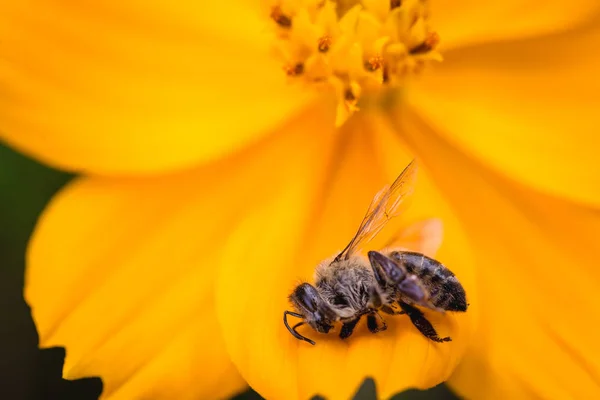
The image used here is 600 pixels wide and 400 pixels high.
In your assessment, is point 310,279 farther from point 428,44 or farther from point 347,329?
point 428,44

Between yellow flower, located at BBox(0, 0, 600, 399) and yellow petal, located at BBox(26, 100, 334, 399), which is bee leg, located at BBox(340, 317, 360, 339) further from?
yellow petal, located at BBox(26, 100, 334, 399)

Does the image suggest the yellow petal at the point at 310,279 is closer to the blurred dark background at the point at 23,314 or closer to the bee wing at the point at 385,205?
the bee wing at the point at 385,205

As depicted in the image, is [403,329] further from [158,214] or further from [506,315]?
[158,214]

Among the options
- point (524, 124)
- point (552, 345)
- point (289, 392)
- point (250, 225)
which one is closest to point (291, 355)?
point (289, 392)

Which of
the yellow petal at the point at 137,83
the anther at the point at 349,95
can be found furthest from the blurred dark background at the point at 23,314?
the anther at the point at 349,95

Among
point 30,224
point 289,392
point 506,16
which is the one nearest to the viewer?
point 289,392

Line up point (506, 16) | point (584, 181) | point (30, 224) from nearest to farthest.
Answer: point (584, 181) < point (506, 16) < point (30, 224)

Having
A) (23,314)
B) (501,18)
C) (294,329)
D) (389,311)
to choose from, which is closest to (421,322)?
(389,311)

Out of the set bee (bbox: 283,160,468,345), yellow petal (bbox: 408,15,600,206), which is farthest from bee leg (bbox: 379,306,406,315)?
yellow petal (bbox: 408,15,600,206)
